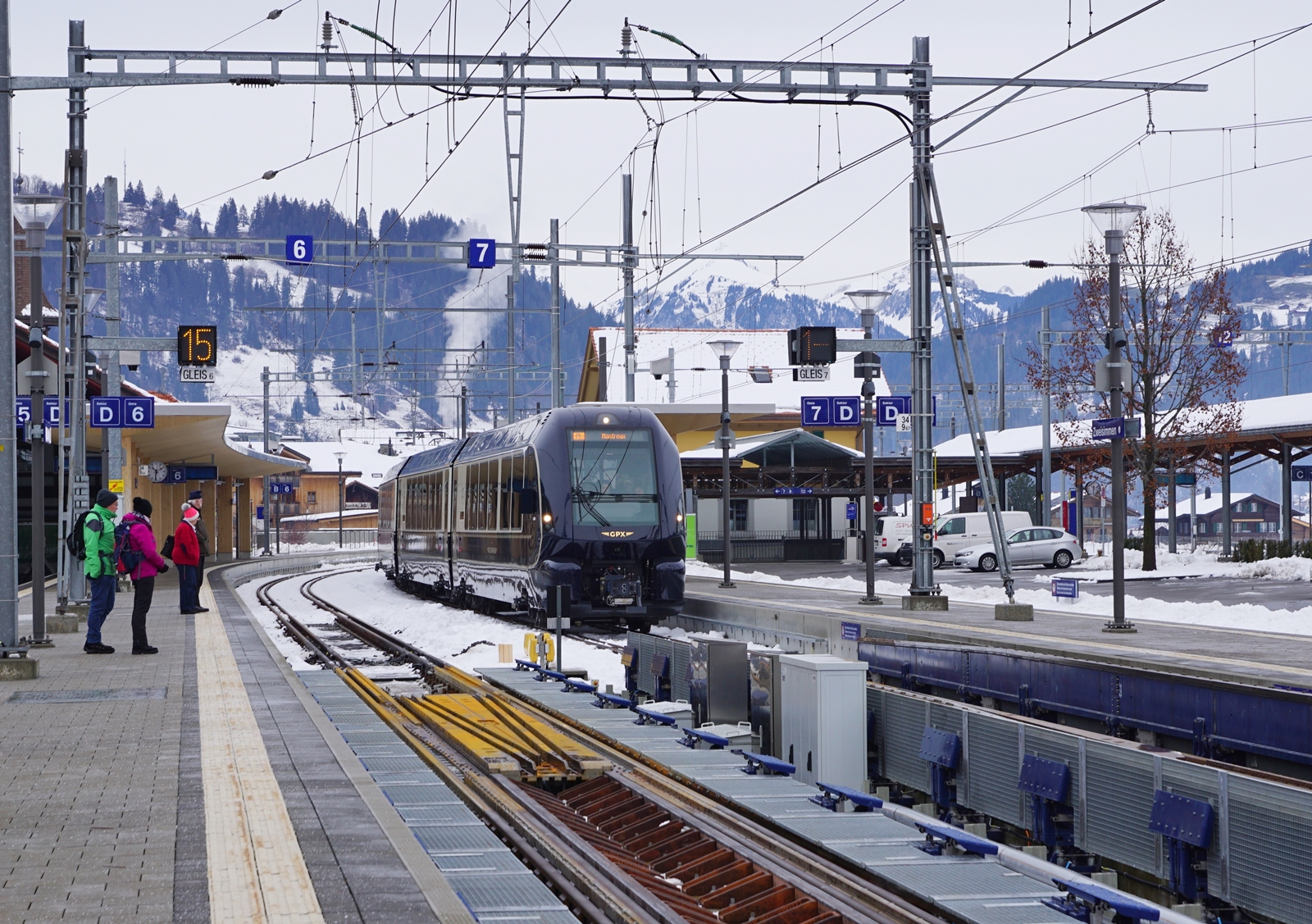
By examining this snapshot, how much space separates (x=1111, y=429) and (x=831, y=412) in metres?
16.5

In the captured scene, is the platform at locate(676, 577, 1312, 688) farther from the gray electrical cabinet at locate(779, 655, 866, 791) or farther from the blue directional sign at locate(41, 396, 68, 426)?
the blue directional sign at locate(41, 396, 68, 426)

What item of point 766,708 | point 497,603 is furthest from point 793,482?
point 766,708

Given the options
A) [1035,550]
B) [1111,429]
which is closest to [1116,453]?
[1111,429]

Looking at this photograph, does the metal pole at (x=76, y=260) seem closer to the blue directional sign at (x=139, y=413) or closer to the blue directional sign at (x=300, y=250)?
the blue directional sign at (x=139, y=413)

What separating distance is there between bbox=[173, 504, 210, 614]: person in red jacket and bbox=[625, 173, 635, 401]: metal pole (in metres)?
11.9

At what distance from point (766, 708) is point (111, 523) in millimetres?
9167

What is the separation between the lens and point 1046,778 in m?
9.69

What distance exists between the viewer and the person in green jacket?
18250 millimetres

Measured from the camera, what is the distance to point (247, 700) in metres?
13.7

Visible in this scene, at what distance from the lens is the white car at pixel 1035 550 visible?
47.1m

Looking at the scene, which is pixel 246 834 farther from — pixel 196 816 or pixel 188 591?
pixel 188 591

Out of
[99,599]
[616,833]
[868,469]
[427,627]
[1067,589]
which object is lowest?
[427,627]

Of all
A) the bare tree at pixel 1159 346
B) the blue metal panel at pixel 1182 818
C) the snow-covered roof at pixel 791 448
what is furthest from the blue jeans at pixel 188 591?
the snow-covered roof at pixel 791 448

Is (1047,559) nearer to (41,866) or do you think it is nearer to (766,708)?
(766,708)
